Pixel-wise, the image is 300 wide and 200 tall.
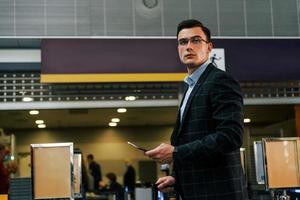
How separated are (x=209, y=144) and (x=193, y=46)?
1.64 ft

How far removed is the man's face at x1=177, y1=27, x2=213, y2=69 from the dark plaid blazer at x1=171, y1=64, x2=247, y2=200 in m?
0.13

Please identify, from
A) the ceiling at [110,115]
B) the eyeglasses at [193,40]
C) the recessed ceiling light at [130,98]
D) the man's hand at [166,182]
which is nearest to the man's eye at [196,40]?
the eyeglasses at [193,40]

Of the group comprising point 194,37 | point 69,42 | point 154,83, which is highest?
point 69,42

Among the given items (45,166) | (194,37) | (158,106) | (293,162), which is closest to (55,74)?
(158,106)

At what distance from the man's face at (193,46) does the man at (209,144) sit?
75 millimetres

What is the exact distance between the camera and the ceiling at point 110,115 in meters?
10.6

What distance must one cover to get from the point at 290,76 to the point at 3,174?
4921mm

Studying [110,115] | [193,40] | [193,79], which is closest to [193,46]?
[193,40]

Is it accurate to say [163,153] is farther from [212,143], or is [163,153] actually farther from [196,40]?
[196,40]

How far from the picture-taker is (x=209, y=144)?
7.31 ft

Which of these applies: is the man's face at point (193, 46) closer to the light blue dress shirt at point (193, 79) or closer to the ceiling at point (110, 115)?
the light blue dress shirt at point (193, 79)

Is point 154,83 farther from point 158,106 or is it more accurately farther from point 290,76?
point 290,76

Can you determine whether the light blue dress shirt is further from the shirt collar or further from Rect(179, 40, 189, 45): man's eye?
Rect(179, 40, 189, 45): man's eye

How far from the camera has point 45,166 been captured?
203 inches
